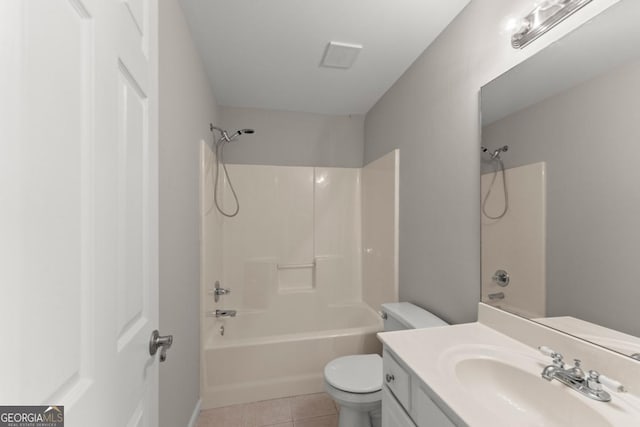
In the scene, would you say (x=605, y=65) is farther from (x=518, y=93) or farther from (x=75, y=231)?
(x=75, y=231)

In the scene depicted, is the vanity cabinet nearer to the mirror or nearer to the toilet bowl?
the toilet bowl

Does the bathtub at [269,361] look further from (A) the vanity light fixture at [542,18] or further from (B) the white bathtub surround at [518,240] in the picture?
(A) the vanity light fixture at [542,18]

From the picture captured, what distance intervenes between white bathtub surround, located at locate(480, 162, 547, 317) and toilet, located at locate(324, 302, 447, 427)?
485 mm

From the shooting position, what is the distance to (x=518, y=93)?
3.67 ft

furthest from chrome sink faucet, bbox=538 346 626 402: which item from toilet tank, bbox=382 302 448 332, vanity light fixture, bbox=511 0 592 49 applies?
vanity light fixture, bbox=511 0 592 49

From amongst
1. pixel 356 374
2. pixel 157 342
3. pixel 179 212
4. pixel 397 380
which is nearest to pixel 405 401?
pixel 397 380

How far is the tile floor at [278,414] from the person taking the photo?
180cm

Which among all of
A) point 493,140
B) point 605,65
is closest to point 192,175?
point 493,140

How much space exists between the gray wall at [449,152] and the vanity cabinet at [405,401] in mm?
601

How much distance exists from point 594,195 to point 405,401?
945 mm

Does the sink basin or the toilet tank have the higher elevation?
the sink basin

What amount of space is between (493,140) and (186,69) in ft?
5.53

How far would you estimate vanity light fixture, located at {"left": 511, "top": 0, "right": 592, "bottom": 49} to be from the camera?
3.07 ft

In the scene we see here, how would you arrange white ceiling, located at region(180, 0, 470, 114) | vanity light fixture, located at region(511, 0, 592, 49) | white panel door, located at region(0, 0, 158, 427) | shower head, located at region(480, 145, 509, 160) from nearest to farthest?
white panel door, located at region(0, 0, 158, 427) < vanity light fixture, located at region(511, 0, 592, 49) < shower head, located at region(480, 145, 509, 160) < white ceiling, located at region(180, 0, 470, 114)
